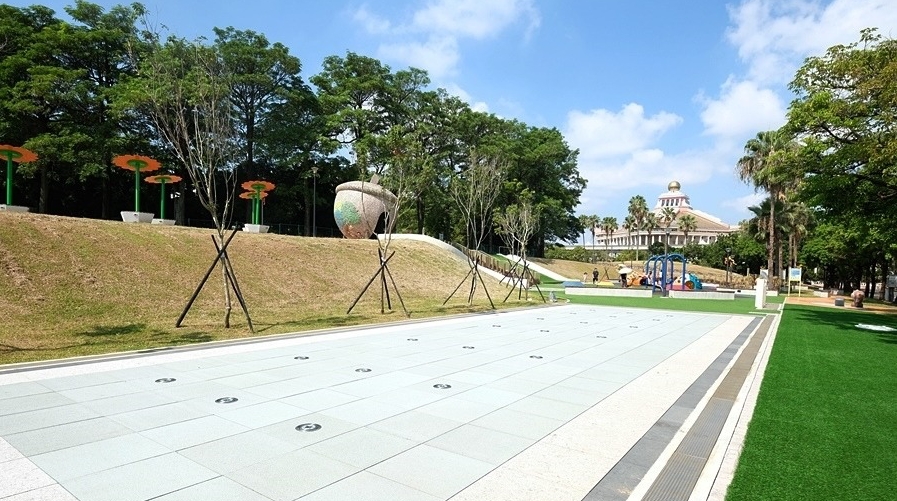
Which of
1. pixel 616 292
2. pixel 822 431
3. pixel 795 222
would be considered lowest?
pixel 822 431

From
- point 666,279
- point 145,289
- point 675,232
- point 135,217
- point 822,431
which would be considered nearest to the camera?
point 822,431

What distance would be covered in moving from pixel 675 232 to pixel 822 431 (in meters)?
99.5

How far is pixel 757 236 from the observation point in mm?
42688

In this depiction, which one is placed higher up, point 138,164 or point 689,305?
point 138,164

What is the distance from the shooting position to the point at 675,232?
95438 mm

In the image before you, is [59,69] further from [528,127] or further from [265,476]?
[528,127]

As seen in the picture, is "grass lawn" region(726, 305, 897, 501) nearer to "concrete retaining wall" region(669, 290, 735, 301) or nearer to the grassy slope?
the grassy slope

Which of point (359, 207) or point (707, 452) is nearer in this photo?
point (707, 452)

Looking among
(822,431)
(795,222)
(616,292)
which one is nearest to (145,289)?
(822,431)

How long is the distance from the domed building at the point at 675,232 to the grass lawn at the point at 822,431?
7958 cm

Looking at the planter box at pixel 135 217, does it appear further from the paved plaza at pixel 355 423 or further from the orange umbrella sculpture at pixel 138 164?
the paved plaza at pixel 355 423

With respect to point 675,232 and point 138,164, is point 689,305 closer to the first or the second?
point 138,164

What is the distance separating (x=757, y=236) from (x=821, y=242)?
4525 mm

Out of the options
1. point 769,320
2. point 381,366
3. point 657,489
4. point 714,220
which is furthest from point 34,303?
point 714,220
